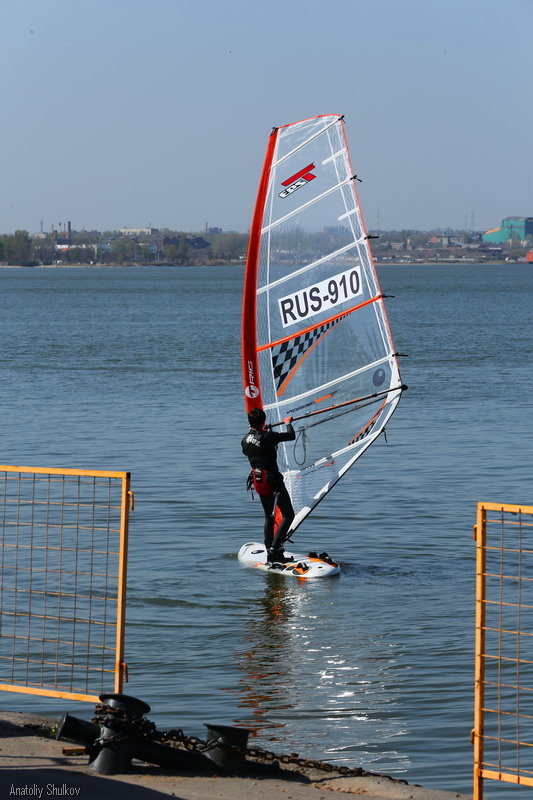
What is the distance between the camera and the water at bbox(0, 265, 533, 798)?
8.57m

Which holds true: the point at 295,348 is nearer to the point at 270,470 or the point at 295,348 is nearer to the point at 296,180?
the point at 270,470

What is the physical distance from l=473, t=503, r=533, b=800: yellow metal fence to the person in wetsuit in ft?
7.10

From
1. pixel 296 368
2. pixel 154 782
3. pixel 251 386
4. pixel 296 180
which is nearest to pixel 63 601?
pixel 251 386

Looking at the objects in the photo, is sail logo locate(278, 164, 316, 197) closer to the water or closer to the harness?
the harness

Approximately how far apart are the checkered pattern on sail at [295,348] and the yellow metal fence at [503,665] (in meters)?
2.95

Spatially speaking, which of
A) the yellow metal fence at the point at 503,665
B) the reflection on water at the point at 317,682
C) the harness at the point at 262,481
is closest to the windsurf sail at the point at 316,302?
the harness at the point at 262,481

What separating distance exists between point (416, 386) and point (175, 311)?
56.2 metres

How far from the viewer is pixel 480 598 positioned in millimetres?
5871

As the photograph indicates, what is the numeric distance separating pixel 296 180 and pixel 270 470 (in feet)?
10.4

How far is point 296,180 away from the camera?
1348 cm

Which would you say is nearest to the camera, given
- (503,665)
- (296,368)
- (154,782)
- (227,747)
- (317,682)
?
(154,782)

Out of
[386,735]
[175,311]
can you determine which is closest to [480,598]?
[386,735]

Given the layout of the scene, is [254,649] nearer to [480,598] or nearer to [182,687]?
[182,687]

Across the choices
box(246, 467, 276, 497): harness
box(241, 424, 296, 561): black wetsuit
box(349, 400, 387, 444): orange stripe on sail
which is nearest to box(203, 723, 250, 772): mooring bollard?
box(241, 424, 296, 561): black wetsuit
